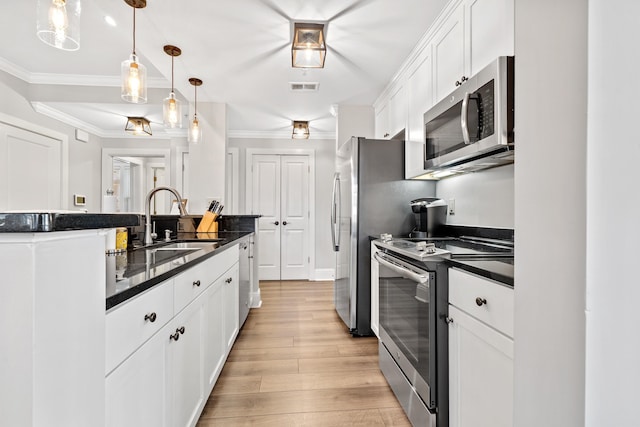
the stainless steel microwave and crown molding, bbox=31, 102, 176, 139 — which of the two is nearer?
the stainless steel microwave

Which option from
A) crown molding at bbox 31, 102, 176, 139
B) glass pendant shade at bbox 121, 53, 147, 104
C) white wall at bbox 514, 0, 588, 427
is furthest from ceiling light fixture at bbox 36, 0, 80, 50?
crown molding at bbox 31, 102, 176, 139

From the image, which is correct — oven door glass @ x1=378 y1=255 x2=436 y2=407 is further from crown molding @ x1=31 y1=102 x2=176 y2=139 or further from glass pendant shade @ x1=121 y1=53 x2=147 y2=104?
crown molding @ x1=31 y1=102 x2=176 y2=139

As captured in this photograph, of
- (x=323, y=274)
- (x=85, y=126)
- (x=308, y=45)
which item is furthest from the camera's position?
(x=323, y=274)

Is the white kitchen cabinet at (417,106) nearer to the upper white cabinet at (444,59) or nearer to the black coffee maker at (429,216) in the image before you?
the upper white cabinet at (444,59)

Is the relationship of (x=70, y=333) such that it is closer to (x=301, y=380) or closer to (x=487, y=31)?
(x=301, y=380)

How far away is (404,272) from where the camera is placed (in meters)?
1.60

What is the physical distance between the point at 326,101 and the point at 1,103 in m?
3.22

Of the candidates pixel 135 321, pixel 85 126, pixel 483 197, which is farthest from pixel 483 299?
pixel 85 126

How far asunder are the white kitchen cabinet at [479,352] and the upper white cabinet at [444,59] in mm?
1084

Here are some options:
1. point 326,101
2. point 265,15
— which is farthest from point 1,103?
point 326,101

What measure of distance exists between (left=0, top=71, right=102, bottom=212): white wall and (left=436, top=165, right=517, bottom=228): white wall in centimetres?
419

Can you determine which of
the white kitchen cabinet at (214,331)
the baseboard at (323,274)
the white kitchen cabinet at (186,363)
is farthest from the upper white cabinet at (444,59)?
the baseboard at (323,274)

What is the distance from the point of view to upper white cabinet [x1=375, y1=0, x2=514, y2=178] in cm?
151

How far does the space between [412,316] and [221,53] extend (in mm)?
2515
